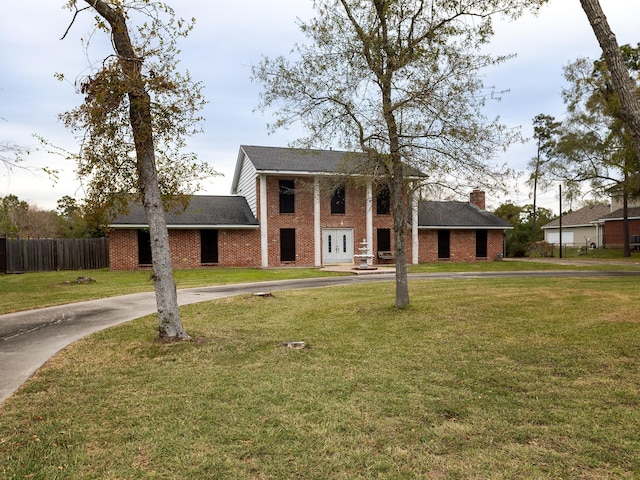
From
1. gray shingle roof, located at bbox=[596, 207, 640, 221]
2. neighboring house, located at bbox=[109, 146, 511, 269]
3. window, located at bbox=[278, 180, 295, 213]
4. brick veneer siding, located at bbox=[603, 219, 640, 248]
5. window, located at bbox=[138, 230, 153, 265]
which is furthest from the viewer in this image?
brick veneer siding, located at bbox=[603, 219, 640, 248]

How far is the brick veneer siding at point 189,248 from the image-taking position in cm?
2106

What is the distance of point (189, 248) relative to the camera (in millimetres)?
21969

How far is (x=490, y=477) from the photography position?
112 inches

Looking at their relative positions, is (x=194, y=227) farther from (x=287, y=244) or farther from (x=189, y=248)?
(x=287, y=244)

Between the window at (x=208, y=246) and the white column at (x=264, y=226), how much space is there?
7.71ft

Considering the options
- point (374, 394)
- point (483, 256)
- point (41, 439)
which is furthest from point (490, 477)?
point (483, 256)

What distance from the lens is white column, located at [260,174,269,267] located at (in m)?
22.2

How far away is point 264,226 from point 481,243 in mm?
13553

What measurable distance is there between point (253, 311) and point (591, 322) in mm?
6353

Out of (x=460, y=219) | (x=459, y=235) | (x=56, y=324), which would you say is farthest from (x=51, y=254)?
(x=460, y=219)

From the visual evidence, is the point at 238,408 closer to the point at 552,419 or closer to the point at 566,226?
the point at 552,419

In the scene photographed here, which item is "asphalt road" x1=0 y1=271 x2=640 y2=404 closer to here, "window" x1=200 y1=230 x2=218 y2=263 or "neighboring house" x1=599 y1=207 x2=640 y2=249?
"window" x1=200 y1=230 x2=218 y2=263

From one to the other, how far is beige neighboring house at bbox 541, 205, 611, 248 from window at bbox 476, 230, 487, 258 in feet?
69.3

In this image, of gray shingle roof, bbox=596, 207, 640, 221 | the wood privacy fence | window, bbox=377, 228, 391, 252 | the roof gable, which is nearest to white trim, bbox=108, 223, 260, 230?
the roof gable
